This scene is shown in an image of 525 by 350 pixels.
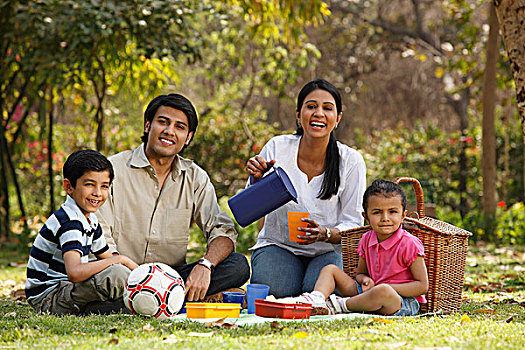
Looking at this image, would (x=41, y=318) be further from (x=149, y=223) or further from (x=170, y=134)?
(x=170, y=134)

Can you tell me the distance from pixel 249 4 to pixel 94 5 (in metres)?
2.08

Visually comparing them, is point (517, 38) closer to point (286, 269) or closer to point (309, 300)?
point (286, 269)

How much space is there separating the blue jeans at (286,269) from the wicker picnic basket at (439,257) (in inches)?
9.0

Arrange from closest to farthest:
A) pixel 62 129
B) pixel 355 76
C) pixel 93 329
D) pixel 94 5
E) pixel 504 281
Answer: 1. pixel 93 329
2. pixel 504 281
3. pixel 94 5
4. pixel 62 129
5. pixel 355 76

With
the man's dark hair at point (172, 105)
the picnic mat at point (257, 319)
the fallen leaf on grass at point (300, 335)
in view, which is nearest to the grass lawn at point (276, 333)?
the fallen leaf on grass at point (300, 335)

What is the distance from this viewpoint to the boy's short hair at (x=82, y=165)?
3318mm

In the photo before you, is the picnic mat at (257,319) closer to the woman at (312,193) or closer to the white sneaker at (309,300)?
the white sneaker at (309,300)

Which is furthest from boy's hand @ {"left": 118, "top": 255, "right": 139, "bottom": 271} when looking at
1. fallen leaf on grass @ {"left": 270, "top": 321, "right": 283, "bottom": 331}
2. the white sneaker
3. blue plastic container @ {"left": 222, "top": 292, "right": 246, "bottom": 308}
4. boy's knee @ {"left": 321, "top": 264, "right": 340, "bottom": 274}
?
boy's knee @ {"left": 321, "top": 264, "right": 340, "bottom": 274}

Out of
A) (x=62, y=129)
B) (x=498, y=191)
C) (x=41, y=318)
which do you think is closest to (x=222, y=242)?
(x=41, y=318)

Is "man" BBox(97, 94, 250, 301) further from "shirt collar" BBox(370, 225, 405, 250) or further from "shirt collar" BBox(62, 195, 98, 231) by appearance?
"shirt collar" BBox(370, 225, 405, 250)

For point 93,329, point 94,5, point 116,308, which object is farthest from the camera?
point 94,5

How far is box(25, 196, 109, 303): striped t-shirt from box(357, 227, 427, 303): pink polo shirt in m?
1.53

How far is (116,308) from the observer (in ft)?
11.1

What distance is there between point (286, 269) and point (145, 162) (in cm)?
111
